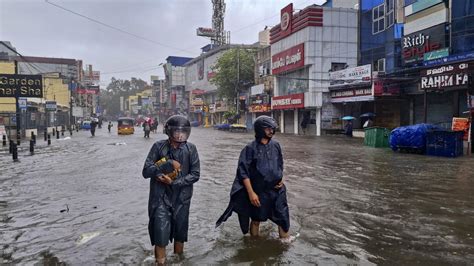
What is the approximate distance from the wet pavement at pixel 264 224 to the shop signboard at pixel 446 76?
904 cm

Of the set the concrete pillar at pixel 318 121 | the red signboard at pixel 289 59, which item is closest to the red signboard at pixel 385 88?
the concrete pillar at pixel 318 121

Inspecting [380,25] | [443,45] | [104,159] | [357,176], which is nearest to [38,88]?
[104,159]

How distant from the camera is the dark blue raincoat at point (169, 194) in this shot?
14.0ft

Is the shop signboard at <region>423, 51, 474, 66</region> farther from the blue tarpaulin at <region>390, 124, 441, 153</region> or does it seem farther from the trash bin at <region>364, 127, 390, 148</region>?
the blue tarpaulin at <region>390, 124, 441, 153</region>

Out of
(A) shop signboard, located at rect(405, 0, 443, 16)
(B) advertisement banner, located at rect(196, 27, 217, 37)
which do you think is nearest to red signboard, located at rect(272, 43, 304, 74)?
(A) shop signboard, located at rect(405, 0, 443, 16)

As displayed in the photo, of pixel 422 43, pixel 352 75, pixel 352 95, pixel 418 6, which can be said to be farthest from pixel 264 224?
pixel 352 95

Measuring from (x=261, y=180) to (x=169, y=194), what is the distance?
3.88 feet

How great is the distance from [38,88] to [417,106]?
905 inches

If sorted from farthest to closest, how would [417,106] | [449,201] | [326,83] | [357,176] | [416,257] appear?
[326,83] < [417,106] < [357,176] < [449,201] < [416,257]

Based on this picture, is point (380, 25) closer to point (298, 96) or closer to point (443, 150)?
point (298, 96)

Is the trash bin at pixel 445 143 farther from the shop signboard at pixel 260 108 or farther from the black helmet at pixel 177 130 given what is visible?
the shop signboard at pixel 260 108

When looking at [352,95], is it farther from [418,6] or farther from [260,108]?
[260,108]

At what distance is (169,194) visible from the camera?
4.36 metres

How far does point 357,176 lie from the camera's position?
11625 millimetres
